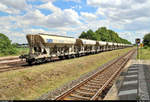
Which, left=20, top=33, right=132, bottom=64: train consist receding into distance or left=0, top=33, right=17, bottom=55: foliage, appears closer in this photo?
left=20, top=33, right=132, bottom=64: train consist receding into distance

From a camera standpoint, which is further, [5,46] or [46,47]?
[5,46]

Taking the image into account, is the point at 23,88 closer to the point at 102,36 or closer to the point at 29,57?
the point at 29,57

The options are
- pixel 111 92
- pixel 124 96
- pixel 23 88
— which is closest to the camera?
pixel 124 96

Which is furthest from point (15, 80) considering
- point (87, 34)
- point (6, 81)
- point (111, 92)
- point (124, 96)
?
point (87, 34)

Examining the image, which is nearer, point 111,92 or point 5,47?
point 111,92

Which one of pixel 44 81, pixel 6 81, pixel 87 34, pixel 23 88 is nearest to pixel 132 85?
pixel 44 81

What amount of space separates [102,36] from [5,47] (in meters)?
74.1

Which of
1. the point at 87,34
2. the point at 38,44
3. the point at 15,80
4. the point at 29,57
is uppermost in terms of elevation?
the point at 87,34

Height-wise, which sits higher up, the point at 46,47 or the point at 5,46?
the point at 5,46

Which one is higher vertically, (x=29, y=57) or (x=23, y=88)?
(x=29, y=57)

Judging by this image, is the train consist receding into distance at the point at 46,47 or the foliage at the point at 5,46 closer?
the train consist receding into distance at the point at 46,47

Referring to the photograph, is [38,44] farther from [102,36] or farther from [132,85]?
[102,36]

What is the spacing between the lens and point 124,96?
26.5 feet

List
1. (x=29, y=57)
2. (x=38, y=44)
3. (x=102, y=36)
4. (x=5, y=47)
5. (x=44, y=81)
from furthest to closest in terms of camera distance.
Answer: (x=102, y=36) < (x=5, y=47) < (x=38, y=44) < (x=29, y=57) < (x=44, y=81)
